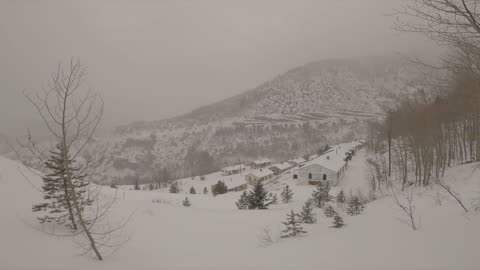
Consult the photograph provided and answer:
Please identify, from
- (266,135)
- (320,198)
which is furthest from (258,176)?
(266,135)

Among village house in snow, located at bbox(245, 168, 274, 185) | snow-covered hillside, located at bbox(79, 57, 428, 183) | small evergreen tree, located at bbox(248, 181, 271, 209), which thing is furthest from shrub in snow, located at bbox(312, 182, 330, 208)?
snow-covered hillside, located at bbox(79, 57, 428, 183)

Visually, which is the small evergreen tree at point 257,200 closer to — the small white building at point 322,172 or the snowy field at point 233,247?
the snowy field at point 233,247

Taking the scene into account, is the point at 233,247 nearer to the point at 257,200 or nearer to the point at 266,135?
the point at 257,200

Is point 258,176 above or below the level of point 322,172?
below

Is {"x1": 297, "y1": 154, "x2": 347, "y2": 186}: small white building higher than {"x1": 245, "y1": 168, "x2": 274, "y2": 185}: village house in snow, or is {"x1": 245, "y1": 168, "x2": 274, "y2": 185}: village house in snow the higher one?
{"x1": 297, "y1": 154, "x2": 347, "y2": 186}: small white building

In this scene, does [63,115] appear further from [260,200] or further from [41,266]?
[260,200]

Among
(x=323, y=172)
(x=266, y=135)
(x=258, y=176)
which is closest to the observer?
(x=323, y=172)

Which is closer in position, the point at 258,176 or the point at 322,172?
the point at 322,172

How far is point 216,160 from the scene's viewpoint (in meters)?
119

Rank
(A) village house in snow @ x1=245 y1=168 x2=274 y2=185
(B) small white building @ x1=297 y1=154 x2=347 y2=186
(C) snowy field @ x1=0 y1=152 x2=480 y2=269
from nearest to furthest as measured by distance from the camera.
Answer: (C) snowy field @ x1=0 y1=152 x2=480 y2=269
(B) small white building @ x1=297 y1=154 x2=347 y2=186
(A) village house in snow @ x1=245 y1=168 x2=274 y2=185

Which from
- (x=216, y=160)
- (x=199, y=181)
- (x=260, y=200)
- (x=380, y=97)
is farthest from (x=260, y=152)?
(x=380, y=97)

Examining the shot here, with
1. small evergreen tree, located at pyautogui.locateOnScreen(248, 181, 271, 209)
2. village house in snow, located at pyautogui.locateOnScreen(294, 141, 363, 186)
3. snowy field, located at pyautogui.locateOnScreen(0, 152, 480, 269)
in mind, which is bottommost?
village house in snow, located at pyautogui.locateOnScreen(294, 141, 363, 186)

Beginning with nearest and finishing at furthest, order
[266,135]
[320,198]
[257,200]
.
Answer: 1. [257,200]
2. [320,198]
3. [266,135]

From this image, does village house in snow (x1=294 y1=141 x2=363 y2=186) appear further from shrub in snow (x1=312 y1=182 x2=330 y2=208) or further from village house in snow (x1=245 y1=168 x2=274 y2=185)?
village house in snow (x1=245 y1=168 x2=274 y2=185)
